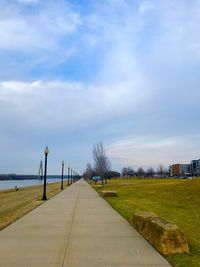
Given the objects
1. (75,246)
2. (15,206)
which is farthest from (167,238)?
(15,206)

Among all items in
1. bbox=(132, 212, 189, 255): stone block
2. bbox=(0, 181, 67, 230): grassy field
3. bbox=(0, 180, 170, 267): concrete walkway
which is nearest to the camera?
bbox=(0, 180, 170, 267): concrete walkway

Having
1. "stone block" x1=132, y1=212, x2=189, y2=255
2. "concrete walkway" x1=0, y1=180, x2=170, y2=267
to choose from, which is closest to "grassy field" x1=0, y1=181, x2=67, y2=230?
"concrete walkway" x1=0, y1=180, x2=170, y2=267

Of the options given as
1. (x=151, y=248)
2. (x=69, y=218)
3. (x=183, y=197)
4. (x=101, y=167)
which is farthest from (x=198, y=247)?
(x=101, y=167)

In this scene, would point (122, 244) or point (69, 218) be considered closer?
point (122, 244)

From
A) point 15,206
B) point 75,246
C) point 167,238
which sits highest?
point 167,238

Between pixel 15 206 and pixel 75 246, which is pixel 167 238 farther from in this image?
pixel 15 206

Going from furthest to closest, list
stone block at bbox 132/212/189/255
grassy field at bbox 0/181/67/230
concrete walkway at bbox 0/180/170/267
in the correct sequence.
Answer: grassy field at bbox 0/181/67/230 → stone block at bbox 132/212/189/255 → concrete walkway at bbox 0/180/170/267

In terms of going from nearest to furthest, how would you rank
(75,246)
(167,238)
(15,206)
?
(167,238) < (75,246) < (15,206)

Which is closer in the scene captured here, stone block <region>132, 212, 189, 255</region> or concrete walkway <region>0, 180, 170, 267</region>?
concrete walkway <region>0, 180, 170, 267</region>

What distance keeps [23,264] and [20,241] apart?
2512 millimetres

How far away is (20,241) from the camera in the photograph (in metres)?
9.20

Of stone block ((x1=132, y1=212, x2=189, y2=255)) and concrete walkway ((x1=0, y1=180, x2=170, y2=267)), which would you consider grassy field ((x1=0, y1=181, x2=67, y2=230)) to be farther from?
stone block ((x1=132, y1=212, x2=189, y2=255))

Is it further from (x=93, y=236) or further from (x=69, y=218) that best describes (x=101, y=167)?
(x=93, y=236)

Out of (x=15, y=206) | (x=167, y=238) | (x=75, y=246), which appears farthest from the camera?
(x=15, y=206)
